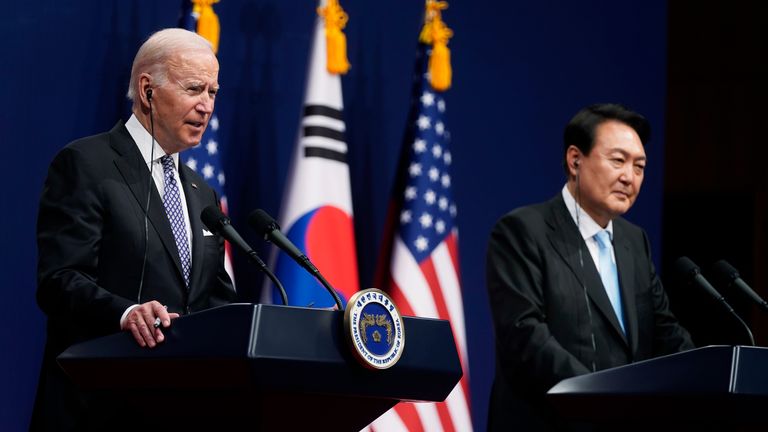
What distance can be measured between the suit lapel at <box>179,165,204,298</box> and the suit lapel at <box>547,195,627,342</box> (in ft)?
4.10

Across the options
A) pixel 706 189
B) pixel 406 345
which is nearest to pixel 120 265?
pixel 406 345

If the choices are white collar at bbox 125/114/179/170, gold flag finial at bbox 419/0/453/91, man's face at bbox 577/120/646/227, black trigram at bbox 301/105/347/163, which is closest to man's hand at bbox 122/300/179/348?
white collar at bbox 125/114/179/170

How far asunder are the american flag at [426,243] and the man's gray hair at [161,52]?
5.83 feet

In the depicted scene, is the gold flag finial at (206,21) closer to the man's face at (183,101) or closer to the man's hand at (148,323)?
the man's face at (183,101)

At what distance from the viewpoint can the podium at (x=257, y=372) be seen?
192 cm

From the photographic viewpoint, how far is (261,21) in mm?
4273

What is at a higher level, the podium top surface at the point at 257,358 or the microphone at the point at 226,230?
the microphone at the point at 226,230

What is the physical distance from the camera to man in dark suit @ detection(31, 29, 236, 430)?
2.28 m

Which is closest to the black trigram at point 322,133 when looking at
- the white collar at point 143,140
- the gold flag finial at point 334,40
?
the gold flag finial at point 334,40

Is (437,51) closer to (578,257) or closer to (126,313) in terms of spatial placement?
(578,257)

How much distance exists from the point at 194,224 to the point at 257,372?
2.53ft

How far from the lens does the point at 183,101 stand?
8.55ft

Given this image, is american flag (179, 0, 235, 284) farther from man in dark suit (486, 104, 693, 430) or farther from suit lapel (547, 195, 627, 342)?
suit lapel (547, 195, 627, 342)

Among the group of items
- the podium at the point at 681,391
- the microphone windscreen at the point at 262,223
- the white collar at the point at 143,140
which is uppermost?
the white collar at the point at 143,140
